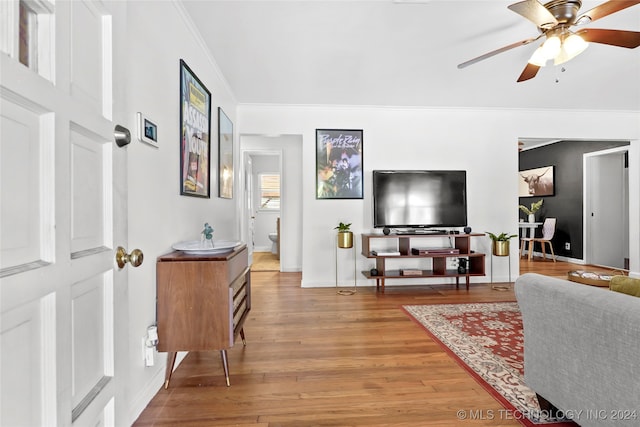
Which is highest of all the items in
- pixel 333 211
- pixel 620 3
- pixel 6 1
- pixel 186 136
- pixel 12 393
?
pixel 620 3

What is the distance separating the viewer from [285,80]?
11.2ft

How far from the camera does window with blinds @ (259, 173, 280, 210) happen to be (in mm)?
7530

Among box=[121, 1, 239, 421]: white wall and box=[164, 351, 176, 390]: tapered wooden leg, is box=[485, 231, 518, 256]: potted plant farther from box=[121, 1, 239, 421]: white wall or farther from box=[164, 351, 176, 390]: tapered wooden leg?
box=[164, 351, 176, 390]: tapered wooden leg

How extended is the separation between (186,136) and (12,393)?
77.4 inches

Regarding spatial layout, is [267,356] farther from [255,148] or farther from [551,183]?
[551,183]

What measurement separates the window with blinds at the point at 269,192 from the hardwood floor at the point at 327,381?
15.3 ft

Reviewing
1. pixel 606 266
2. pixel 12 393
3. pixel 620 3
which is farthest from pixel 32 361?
pixel 606 266

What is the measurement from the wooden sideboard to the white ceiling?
1.77 m

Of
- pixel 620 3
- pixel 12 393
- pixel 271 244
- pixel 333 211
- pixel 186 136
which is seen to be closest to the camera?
pixel 12 393

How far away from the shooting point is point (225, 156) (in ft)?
11.1

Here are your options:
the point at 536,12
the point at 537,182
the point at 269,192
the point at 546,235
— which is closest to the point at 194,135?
the point at 536,12

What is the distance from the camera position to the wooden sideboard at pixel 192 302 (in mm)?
1791

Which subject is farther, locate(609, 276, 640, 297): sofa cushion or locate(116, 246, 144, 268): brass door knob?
locate(609, 276, 640, 297): sofa cushion

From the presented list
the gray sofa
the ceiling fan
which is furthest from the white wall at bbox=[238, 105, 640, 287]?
the gray sofa
